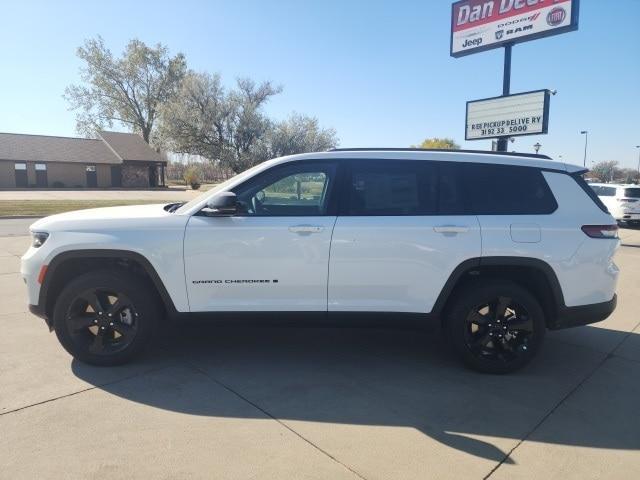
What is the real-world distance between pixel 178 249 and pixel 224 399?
1.24 m

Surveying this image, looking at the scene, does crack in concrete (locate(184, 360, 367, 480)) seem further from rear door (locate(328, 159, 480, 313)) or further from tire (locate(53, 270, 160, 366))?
rear door (locate(328, 159, 480, 313))

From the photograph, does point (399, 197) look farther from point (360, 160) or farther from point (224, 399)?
point (224, 399)

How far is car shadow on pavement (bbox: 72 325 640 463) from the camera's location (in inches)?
119

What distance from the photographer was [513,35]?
A: 50.2ft

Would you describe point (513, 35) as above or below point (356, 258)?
above

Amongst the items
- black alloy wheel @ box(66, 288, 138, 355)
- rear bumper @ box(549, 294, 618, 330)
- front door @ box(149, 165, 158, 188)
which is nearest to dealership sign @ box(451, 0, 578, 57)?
rear bumper @ box(549, 294, 618, 330)

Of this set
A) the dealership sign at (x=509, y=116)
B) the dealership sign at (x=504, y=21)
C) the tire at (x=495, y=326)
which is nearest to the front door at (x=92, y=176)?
the dealership sign at (x=504, y=21)

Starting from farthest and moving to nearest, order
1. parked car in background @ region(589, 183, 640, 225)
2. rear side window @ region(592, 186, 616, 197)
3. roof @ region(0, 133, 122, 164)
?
roof @ region(0, 133, 122, 164), rear side window @ region(592, 186, 616, 197), parked car in background @ region(589, 183, 640, 225)

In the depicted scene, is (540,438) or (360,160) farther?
(360,160)

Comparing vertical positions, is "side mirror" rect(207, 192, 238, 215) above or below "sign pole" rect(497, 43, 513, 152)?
below

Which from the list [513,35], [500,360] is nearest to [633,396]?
[500,360]

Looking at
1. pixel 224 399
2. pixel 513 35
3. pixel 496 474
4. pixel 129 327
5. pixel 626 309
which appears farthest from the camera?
pixel 513 35

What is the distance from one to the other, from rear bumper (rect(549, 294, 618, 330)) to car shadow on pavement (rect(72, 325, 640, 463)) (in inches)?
19.3

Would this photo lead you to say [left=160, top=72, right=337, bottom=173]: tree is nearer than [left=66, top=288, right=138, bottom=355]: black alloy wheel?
No
